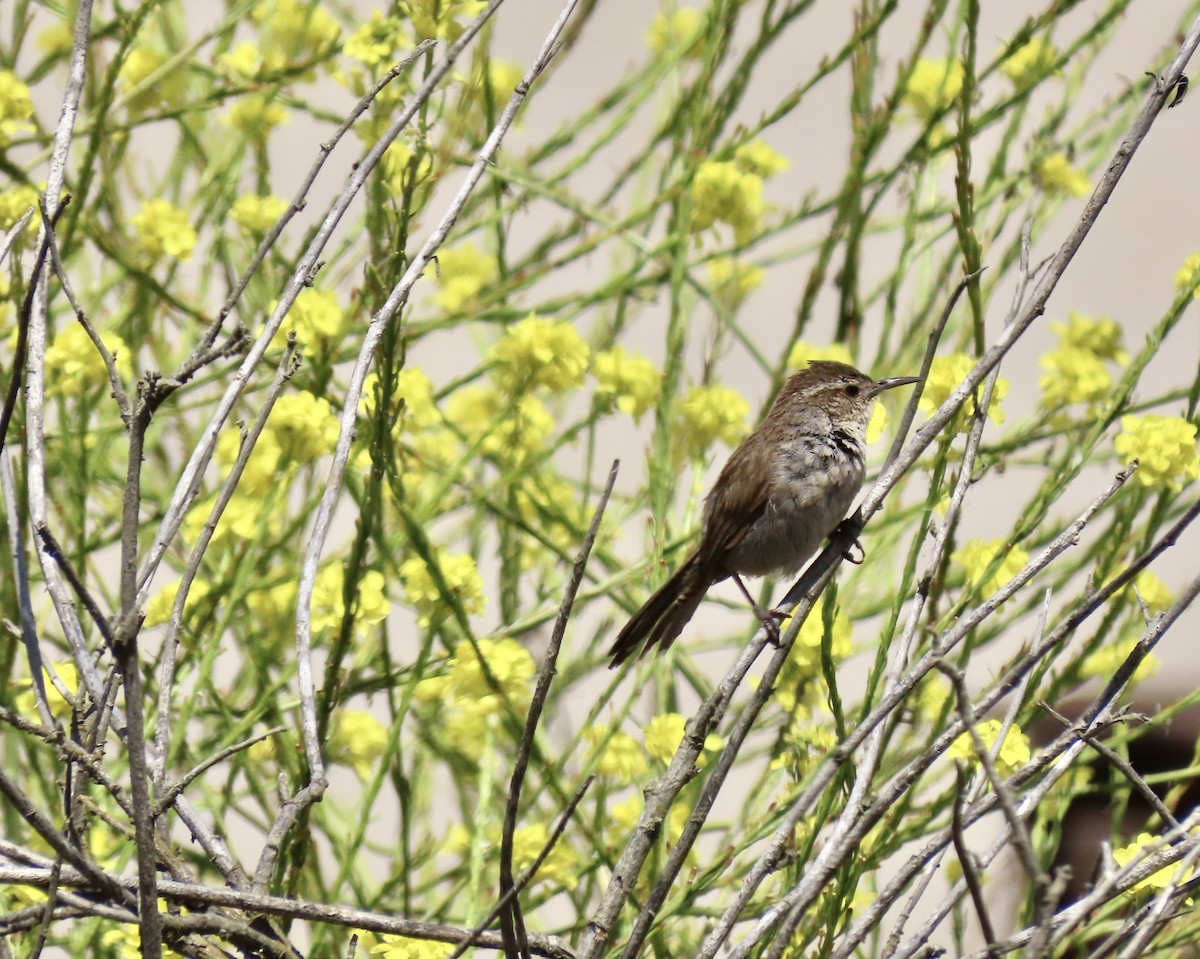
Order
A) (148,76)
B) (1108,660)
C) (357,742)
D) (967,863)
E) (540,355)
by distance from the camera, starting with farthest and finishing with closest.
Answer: (148,76) < (357,742) < (540,355) < (1108,660) < (967,863)

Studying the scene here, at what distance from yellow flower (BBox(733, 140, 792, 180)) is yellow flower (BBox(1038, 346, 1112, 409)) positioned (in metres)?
0.83

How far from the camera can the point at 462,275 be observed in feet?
13.8

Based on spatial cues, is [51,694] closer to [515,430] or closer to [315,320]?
[315,320]

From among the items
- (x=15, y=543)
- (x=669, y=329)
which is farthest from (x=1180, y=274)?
(x=15, y=543)

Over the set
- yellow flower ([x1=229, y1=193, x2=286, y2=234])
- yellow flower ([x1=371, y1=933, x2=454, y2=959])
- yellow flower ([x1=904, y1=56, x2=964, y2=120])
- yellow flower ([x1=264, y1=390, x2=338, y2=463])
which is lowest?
yellow flower ([x1=371, y1=933, x2=454, y2=959])

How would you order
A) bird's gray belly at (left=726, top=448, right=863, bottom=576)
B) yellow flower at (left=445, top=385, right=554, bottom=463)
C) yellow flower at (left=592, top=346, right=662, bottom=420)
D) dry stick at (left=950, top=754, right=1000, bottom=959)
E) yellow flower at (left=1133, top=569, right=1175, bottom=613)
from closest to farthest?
dry stick at (left=950, top=754, right=1000, bottom=959) < yellow flower at (left=445, top=385, right=554, bottom=463) < yellow flower at (left=1133, top=569, right=1175, bottom=613) < bird's gray belly at (left=726, top=448, right=863, bottom=576) < yellow flower at (left=592, top=346, right=662, bottom=420)

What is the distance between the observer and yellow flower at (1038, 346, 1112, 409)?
127 inches

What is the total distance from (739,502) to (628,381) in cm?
39

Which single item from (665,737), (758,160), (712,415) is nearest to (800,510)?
(712,415)

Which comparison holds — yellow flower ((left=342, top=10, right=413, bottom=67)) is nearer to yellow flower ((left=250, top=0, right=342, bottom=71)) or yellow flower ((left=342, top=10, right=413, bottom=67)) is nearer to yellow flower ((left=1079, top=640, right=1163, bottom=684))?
yellow flower ((left=250, top=0, right=342, bottom=71))

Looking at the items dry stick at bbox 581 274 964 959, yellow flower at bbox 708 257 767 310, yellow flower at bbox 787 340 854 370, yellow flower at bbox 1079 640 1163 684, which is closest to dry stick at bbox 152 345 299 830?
dry stick at bbox 581 274 964 959

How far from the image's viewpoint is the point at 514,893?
153 cm

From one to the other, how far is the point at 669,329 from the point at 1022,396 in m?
3.94

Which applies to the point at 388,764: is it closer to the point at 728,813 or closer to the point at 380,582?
the point at 380,582
